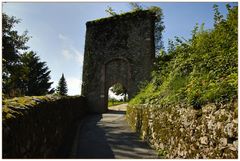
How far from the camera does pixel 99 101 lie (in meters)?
20.4

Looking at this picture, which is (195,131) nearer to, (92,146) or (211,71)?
(211,71)

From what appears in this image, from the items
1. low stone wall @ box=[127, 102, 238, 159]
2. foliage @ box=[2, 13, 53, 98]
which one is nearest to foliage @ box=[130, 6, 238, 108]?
low stone wall @ box=[127, 102, 238, 159]

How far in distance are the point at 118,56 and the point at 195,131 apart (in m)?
16.2

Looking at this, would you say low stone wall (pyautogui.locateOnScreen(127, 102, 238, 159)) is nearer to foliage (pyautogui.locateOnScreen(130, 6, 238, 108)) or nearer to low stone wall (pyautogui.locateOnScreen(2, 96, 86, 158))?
foliage (pyautogui.locateOnScreen(130, 6, 238, 108))

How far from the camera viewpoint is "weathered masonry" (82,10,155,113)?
1999 centimetres

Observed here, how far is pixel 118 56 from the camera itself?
2052 centimetres

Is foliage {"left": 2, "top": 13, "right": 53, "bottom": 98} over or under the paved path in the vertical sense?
over

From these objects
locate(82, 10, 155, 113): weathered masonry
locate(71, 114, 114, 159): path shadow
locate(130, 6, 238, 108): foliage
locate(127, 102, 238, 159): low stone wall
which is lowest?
locate(71, 114, 114, 159): path shadow

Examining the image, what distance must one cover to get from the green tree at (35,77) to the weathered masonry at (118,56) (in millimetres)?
14057

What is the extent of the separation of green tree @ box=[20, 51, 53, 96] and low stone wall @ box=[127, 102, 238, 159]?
28.1 m

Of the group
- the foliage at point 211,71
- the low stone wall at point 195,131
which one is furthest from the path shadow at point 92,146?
the foliage at point 211,71

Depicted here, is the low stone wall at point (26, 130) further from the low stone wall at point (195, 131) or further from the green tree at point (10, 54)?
the green tree at point (10, 54)

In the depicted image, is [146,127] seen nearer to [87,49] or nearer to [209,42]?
[209,42]

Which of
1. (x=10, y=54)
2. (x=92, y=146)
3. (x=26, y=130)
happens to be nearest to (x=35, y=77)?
(x=10, y=54)
